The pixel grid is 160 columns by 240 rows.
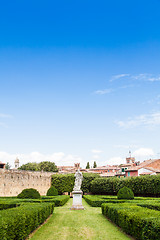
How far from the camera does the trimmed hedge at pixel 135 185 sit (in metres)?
31.0

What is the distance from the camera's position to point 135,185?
32500mm

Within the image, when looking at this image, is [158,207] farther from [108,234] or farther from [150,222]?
[150,222]

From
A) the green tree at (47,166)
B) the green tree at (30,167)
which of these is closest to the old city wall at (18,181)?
the green tree at (30,167)

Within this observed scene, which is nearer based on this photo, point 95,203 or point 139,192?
point 95,203

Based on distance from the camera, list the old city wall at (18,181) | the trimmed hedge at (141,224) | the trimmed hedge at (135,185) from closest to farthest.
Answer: the trimmed hedge at (141,224), the trimmed hedge at (135,185), the old city wall at (18,181)

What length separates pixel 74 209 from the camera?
57.1 feet

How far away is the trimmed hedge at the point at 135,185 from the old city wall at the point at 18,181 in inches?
417

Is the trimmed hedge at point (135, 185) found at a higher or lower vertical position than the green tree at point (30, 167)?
lower

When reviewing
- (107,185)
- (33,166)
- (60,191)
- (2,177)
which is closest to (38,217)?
(2,177)

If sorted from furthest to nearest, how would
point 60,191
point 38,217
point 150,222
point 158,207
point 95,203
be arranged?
point 60,191
point 95,203
point 158,207
point 38,217
point 150,222

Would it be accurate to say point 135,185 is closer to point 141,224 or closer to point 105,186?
point 105,186

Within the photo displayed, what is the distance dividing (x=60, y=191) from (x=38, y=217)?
3323 centimetres

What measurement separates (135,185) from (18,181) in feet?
60.2

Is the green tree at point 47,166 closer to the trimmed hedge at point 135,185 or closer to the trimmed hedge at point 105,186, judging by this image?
the trimmed hedge at point 105,186
